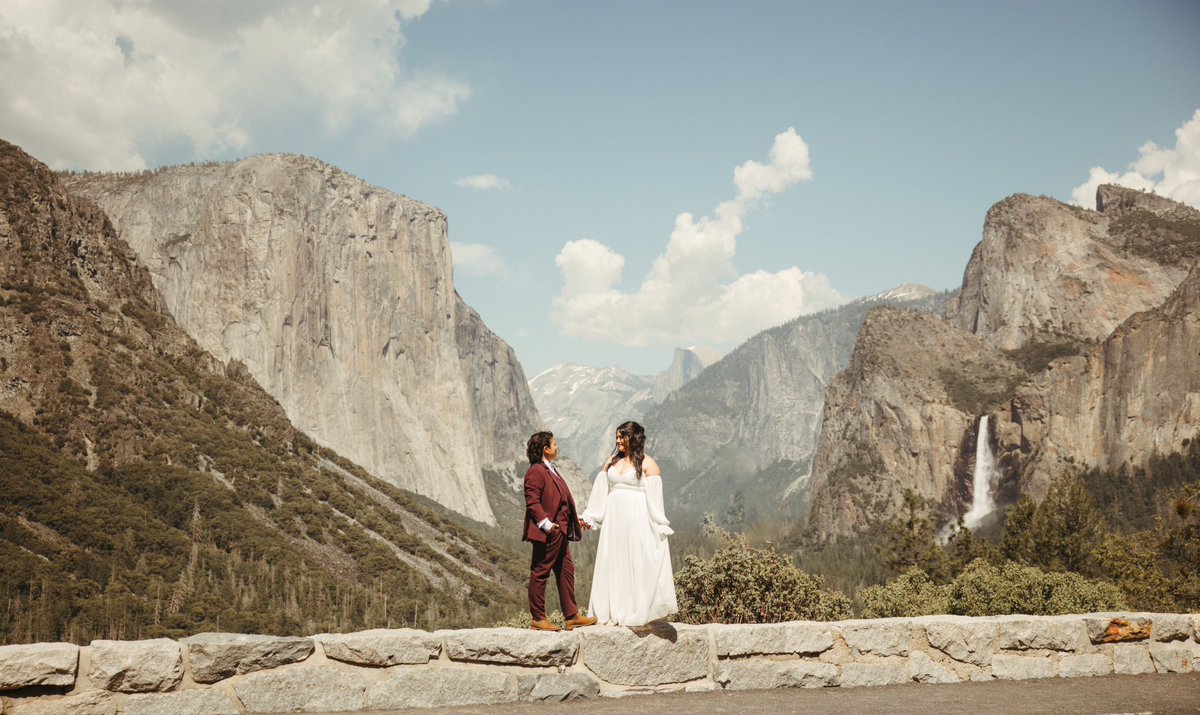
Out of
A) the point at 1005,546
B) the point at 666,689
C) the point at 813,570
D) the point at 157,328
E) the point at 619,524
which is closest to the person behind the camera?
the point at 666,689

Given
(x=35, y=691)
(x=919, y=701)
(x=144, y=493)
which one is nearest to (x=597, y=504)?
(x=919, y=701)

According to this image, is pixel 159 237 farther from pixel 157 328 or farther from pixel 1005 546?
pixel 1005 546

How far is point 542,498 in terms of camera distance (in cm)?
1188

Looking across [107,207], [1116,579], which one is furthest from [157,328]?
[1116,579]

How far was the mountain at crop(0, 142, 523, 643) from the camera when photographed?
7594 centimetres

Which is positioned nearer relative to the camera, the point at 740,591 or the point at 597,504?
the point at 597,504

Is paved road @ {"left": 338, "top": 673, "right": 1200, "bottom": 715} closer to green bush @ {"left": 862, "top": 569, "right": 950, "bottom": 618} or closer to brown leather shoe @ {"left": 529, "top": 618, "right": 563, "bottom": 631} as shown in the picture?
brown leather shoe @ {"left": 529, "top": 618, "right": 563, "bottom": 631}

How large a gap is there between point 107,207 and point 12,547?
5402 inches

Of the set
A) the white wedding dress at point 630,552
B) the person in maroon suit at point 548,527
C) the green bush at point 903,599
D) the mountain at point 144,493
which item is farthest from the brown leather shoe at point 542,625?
the mountain at point 144,493

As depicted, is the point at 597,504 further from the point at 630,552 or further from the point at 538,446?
the point at 538,446

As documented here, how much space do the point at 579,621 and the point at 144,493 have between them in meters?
95.4

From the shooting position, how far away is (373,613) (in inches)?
A: 3730

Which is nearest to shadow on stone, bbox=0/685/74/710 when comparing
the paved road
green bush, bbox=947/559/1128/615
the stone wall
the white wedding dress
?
the stone wall

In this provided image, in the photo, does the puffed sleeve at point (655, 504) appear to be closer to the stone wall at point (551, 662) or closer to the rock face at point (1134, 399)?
the stone wall at point (551, 662)
